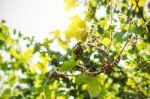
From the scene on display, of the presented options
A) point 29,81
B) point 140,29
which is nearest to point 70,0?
point 140,29

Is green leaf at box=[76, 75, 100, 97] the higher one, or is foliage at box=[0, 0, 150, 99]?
foliage at box=[0, 0, 150, 99]

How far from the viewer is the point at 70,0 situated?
1836mm

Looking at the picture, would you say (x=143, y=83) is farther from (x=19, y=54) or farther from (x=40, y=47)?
(x=19, y=54)

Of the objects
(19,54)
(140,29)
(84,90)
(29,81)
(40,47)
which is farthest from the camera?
(19,54)

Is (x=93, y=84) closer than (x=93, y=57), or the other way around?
(x=93, y=84)

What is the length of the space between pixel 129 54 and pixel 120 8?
312mm

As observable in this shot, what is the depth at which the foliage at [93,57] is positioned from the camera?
1.16 metres

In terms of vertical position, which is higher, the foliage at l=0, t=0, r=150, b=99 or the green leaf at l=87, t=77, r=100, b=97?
the foliage at l=0, t=0, r=150, b=99

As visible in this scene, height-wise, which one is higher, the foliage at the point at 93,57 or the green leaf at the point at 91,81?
the foliage at the point at 93,57

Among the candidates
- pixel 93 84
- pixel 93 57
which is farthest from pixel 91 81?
pixel 93 57

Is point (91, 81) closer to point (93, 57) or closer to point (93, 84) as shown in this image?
point (93, 84)

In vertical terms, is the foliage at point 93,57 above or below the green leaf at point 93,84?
above

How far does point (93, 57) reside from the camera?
6.78 feet

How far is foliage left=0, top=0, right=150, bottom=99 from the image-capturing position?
1.16 m
